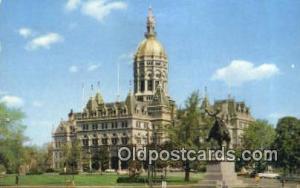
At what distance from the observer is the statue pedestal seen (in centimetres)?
2859

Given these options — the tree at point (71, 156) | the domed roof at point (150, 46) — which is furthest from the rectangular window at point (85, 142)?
the domed roof at point (150, 46)

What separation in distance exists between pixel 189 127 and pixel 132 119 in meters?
37.1

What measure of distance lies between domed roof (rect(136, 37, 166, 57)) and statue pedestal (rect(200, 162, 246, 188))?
6286cm

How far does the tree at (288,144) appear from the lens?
4712cm

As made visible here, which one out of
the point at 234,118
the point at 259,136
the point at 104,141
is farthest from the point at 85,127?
the point at 259,136

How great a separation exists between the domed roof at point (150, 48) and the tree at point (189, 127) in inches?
1920

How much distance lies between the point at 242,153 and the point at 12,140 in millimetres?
18926

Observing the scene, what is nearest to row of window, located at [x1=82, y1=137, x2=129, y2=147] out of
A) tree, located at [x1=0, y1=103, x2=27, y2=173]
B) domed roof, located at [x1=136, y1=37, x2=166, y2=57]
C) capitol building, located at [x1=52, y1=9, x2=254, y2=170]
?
capitol building, located at [x1=52, y1=9, x2=254, y2=170]

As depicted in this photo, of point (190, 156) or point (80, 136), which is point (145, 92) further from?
point (190, 156)

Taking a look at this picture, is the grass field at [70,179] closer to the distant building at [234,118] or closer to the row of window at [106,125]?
the row of window at [106,125]

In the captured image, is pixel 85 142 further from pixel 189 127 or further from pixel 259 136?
pixel 189 127

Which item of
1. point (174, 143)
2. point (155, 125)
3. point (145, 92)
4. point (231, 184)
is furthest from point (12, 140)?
point (145, 92)

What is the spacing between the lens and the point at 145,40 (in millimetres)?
93125

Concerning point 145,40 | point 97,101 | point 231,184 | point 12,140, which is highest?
point 145,40
